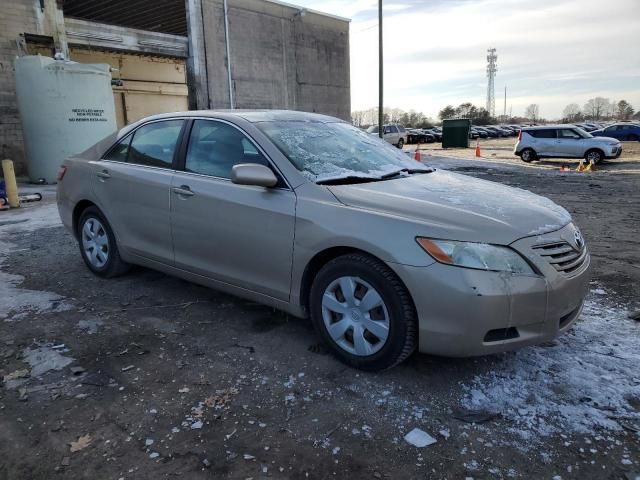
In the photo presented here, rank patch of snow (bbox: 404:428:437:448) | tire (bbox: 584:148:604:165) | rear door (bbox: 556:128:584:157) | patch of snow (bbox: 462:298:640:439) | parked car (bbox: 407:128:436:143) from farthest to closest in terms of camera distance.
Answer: parked car (bbox: 407:128:436:143) < rear door (bbox: 556:128:584:157) < tire (bbox: 584:148:604:165) < patch of snow (bbox: 462:298:640:439) < patch of snow (bbox: 404:428:437:448)

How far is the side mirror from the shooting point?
3281 millimetres

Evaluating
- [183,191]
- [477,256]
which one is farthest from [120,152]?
[477,256]

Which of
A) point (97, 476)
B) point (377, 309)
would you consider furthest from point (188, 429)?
point (377, 309)

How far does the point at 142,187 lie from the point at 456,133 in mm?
33497

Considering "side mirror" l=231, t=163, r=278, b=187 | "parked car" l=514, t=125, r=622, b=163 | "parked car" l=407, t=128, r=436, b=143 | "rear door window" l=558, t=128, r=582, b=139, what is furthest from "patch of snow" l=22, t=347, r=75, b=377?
"parked car" l=407, t=128, r=436, b=143

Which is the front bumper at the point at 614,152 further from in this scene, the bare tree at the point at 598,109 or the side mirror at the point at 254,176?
the bare tree at the point at 598,109

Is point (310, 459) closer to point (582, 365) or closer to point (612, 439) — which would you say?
point (612, 439)

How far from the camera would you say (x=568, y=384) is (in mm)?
2945

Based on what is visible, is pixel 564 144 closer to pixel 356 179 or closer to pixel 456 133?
pixel 456 133

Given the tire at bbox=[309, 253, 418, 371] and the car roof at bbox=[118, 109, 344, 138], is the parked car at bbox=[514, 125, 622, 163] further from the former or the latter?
the tire at bbox=[309, 253, 418, 371]

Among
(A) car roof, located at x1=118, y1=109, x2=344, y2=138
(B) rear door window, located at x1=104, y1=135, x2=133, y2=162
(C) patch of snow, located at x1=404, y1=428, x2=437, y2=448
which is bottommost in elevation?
(C) patch of snow, located at x1=404, y1=428, x2=437, y2=448

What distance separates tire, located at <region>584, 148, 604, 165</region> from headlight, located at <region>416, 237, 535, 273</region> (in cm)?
1980

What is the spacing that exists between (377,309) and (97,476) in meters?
1.67

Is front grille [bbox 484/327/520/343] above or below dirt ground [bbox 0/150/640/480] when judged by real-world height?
above
